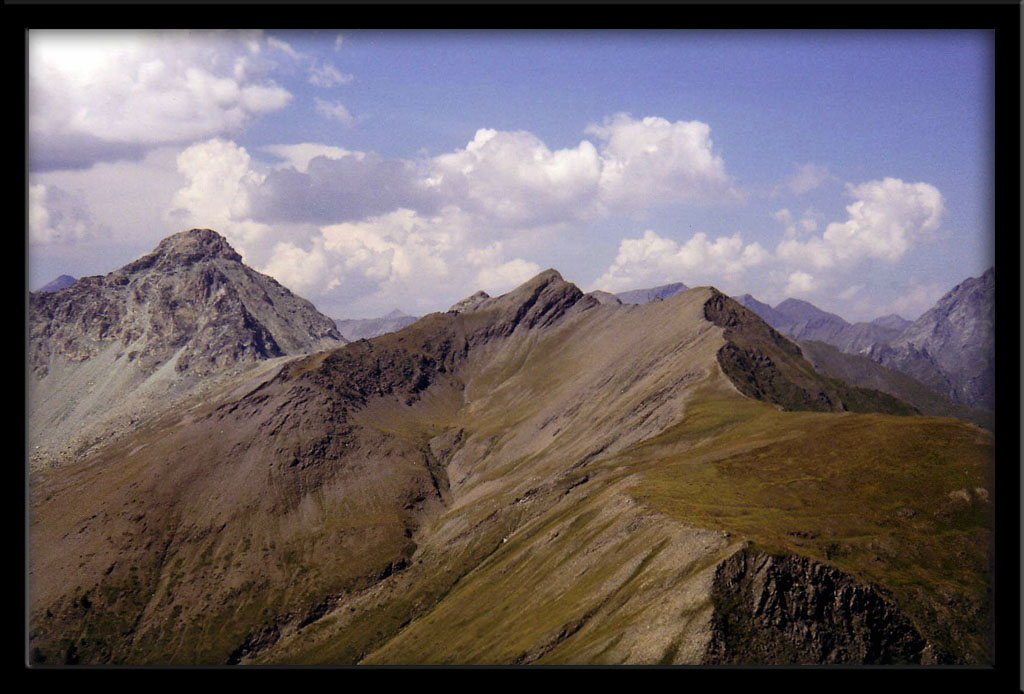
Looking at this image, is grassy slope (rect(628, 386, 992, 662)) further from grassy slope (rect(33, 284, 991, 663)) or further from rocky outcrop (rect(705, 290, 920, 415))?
rocky outcrop (rect(705, 290, 920, 415))

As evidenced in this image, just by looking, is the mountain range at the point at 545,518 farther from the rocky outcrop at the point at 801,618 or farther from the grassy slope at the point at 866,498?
the grassy slope at the point at 866,498

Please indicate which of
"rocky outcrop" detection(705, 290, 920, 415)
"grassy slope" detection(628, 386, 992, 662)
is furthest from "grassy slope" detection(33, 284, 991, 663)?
"rocky outcrop" detection(705, 290, 920, 415)

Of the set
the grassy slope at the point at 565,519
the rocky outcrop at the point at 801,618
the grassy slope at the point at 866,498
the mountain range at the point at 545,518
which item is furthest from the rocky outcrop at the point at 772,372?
the rocky outcrop at the point at 801,618

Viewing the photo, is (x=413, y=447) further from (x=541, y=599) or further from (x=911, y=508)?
(x=911, y=508)

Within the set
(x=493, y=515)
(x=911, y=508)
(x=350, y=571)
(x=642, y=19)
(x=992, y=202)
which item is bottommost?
(x=350, y=571)

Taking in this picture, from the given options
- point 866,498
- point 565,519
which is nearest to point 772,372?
point 565,519
